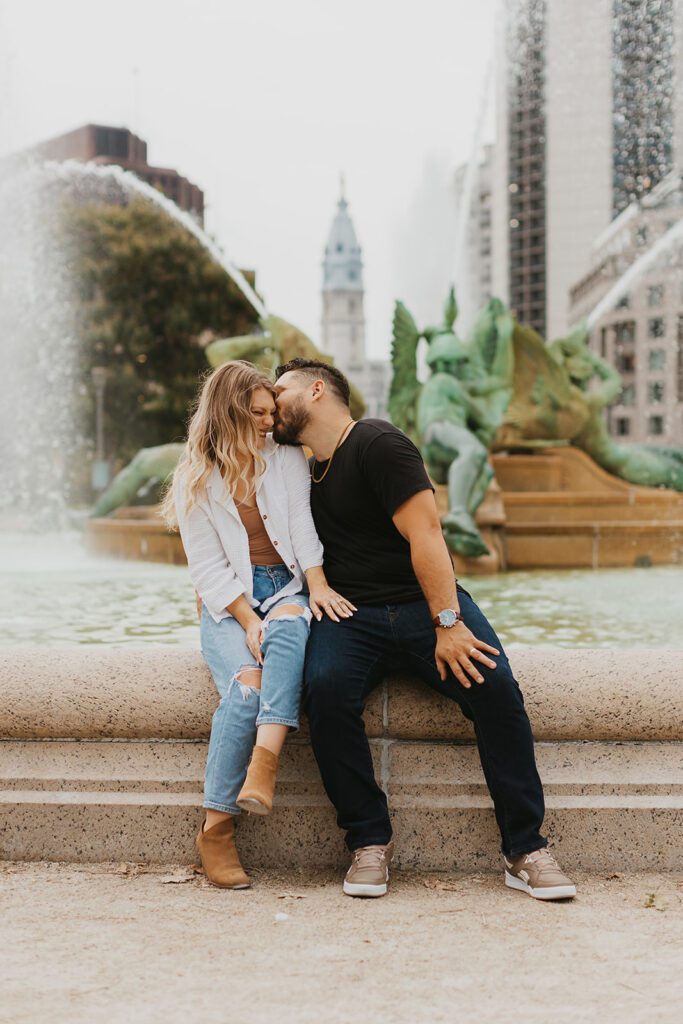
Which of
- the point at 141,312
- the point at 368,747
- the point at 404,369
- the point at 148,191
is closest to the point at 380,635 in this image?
the point at 368,747

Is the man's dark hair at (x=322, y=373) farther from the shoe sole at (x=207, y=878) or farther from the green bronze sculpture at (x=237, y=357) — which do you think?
the green bronze sculpture at (x=237, y=357)

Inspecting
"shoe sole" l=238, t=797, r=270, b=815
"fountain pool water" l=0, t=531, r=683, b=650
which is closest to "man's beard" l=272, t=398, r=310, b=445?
"shoe sole" l=238, t=797, r=270, b=815

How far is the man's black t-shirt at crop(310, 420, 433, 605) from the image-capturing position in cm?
341

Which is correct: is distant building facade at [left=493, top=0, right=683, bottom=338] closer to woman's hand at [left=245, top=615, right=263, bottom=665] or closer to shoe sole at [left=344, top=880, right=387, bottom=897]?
woman's hand at [left=245, top=615, right=263, bottom=665]

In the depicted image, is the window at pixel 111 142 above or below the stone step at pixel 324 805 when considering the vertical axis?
above

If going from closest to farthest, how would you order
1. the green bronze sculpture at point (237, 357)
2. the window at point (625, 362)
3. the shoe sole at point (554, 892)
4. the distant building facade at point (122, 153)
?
the shoe sole at point (554, 892) → the green bronze sculpture at point (237, 357) → the window at point (625, 362) → the distant building facade at point (122, 153)

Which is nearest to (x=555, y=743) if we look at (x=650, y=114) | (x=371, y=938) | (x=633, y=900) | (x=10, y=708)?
(x=633, y=900)

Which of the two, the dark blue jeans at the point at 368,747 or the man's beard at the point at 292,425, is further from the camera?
the man's beard at the point at 292,425

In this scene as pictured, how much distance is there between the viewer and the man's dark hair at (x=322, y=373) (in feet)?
12.0

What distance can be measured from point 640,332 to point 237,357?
57.3 metres

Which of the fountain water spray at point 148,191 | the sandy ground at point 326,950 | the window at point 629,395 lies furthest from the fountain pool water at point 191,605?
the window at point 629,395

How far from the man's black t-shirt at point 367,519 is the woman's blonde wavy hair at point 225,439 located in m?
0.26

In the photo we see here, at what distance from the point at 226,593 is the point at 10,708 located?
0.71 meters

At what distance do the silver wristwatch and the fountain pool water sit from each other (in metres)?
3.04
